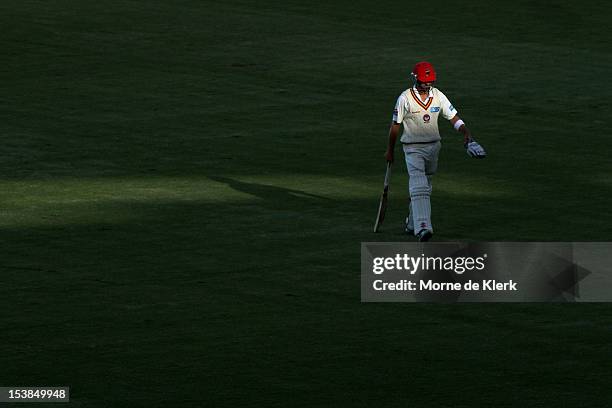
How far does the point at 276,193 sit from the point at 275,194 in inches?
3.2

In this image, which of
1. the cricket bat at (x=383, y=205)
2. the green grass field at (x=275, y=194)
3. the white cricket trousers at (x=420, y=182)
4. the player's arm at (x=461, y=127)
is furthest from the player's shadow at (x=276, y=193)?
the player's arm at (x=461, y=127)

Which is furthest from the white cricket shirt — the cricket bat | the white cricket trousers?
the cricket bat

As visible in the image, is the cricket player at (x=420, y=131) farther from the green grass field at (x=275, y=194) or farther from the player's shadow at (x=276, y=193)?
the player's shadow at (x=276, y=193)

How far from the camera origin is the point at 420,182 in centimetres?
1912

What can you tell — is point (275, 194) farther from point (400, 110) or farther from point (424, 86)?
point (424, 86)

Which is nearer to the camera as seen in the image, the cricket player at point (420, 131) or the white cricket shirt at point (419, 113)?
the cricket player at point (420, 131)

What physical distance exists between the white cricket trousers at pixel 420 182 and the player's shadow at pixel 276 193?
7.34 feet

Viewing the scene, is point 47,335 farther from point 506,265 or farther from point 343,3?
point 343,3

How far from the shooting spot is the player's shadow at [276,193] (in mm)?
21500

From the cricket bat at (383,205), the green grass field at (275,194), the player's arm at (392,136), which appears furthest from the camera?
the cricket bat at (383,205)

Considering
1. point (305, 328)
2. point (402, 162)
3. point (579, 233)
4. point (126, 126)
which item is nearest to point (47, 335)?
point (305, 328)

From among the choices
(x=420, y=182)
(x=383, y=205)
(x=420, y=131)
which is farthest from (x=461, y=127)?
(x=383, y=205)

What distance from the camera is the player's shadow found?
21.5 m

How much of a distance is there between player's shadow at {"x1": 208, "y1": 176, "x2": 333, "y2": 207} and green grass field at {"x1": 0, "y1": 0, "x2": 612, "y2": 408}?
0.06 meters
